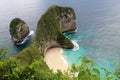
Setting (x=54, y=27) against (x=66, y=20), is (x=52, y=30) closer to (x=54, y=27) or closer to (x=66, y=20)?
(x=54, y=27)

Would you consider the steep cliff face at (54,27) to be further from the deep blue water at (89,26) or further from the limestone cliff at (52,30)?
the deep blue water at (89,26)

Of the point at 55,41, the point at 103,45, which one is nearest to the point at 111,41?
the point at 103,45

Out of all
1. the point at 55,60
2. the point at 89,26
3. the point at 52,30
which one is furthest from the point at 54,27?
the point at 89,26

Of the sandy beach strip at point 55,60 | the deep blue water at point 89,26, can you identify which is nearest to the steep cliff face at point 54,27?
the sandy beach strip at point 55,60

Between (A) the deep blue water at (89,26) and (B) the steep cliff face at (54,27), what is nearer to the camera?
(A) the deep blue water at (89,26)

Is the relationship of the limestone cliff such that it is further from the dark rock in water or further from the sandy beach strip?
the dark rock in water

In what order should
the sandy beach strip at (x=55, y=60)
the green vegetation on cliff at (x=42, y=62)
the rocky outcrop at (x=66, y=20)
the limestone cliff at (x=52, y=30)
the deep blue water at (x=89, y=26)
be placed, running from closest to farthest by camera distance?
the green vegetation on cliff at (x=42, y=62) → the sandy beach strip at (x=55, y=60) → the deep blue water at (x=89, y=26) → the limestone cliff at (x=52, y=30) → the rocky outcrop at (x=66, y=20)

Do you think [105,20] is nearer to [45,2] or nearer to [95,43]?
[95,43]
